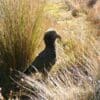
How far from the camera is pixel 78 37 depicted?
8.02 metres

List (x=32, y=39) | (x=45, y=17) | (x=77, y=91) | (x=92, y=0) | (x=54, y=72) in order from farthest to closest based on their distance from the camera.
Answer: (x=92, y=0) < (x=45, y=17) < (x=32, y=39) < (x=54, y=72) < (x=77, y=91)

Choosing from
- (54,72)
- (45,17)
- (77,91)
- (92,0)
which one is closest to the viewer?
(77,91)

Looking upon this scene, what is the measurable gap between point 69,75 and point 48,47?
61.8 inches

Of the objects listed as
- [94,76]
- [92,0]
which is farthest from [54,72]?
[92,0]

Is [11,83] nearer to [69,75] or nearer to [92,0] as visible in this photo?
[69,75]

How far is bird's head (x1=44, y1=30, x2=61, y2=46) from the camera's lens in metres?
7.84

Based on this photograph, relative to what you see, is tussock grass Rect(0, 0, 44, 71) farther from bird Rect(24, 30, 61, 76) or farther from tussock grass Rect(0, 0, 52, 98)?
bird Rect(24, 30, 61, 76)

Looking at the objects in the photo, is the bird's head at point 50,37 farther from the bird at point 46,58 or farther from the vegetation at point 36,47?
the vegetation at point 36,47

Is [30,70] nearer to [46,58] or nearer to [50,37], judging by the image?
[46,58]

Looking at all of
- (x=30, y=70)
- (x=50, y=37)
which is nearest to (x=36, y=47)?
(x=50, y=37)

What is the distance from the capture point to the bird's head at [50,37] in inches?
309

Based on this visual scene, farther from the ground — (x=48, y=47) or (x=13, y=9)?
(x=13, y=9)

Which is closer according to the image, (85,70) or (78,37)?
(85,70)

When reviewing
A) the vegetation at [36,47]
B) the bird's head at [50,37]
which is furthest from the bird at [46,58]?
the vegetation at [36,47]
